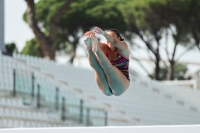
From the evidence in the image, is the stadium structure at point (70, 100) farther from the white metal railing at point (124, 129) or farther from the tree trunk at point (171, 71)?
the white metal railing at point (124, 129)

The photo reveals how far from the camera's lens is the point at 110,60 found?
13.9 ft

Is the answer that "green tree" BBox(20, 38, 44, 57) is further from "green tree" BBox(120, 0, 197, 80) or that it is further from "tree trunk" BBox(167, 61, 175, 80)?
"tree trunk" BBox(167, 61, 175, 80)

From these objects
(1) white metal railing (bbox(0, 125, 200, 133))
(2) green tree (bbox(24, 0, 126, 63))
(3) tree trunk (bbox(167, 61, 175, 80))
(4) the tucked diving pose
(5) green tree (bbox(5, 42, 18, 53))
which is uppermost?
(2) green tree (bbox(24, 0, 126, 63))

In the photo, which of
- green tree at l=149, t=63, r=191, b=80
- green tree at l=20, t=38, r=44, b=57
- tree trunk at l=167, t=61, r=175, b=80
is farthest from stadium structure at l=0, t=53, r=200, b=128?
green tree at l=20, t=38, r=44, b=57

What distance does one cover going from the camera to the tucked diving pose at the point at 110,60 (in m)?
3.96

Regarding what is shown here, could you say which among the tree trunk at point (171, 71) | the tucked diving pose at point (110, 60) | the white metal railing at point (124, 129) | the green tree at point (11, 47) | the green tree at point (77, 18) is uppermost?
the green tree at point (77, 18)

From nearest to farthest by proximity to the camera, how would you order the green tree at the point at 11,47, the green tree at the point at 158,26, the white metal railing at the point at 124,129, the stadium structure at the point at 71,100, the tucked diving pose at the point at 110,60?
the tucked diving pose at the point at 110,60 < the white metal railing at the point at 124,129 < the stadium structure at the point at 71,100 < the green tree at the point at 11,47 < the green tree at the point at 158,26

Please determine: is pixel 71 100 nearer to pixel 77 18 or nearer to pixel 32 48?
pixel 32 48

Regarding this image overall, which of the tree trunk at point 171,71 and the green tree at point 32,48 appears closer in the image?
the tree trunk at point 171,71

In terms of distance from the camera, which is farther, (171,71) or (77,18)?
(77,18)

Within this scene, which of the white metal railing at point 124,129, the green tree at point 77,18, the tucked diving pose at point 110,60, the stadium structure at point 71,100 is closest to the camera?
the tucked diving pose at point 110,60

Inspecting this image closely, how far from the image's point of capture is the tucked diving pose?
3.96 meters

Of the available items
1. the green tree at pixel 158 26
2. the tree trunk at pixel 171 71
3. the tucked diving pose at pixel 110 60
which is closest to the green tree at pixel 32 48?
the green tree at pixel 158 26

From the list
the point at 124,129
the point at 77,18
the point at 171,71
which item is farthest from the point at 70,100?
the point at 77,18
